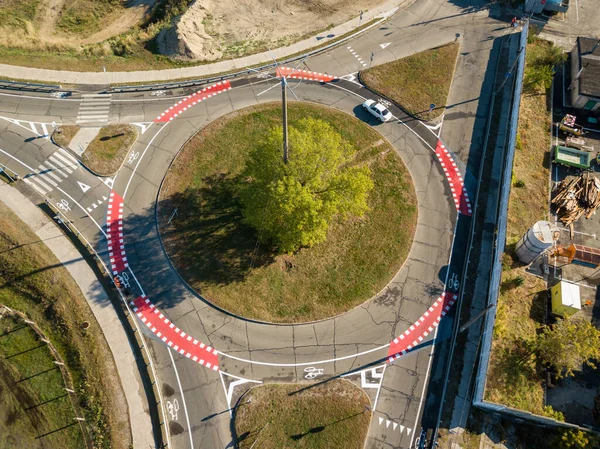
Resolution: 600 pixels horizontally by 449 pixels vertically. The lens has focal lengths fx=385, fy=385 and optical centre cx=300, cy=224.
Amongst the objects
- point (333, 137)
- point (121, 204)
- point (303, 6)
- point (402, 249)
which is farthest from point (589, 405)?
point (303, 6)

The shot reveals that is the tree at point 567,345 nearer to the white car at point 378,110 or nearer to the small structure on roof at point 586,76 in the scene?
the white car at point 378,110

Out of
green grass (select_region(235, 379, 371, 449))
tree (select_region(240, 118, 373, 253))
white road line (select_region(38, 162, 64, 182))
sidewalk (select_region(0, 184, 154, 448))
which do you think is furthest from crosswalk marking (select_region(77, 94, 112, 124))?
green grass (select_region(235, 379, 371, 449))

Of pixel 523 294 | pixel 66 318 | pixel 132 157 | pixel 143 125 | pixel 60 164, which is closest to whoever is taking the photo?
pixel 66 318

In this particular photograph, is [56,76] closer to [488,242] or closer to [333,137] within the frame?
[333,137]

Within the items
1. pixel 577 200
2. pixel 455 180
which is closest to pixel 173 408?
pixel 455 180

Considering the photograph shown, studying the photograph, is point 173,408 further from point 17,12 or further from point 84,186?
point 17,12
